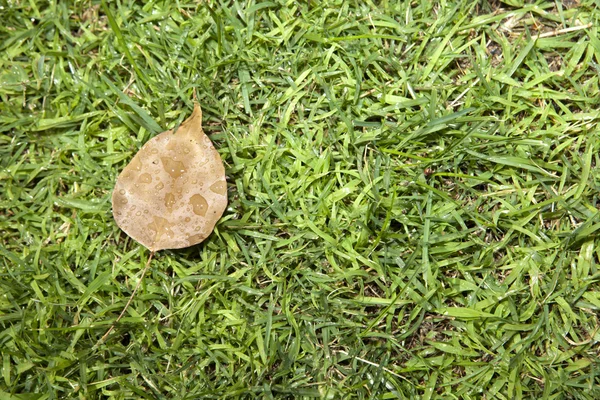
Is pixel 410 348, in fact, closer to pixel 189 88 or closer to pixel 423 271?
pixel 423 271

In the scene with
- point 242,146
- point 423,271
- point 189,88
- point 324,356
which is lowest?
point 324,356

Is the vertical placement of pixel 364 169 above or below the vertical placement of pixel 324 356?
above

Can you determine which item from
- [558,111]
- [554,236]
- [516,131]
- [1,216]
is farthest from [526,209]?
[1,216]
